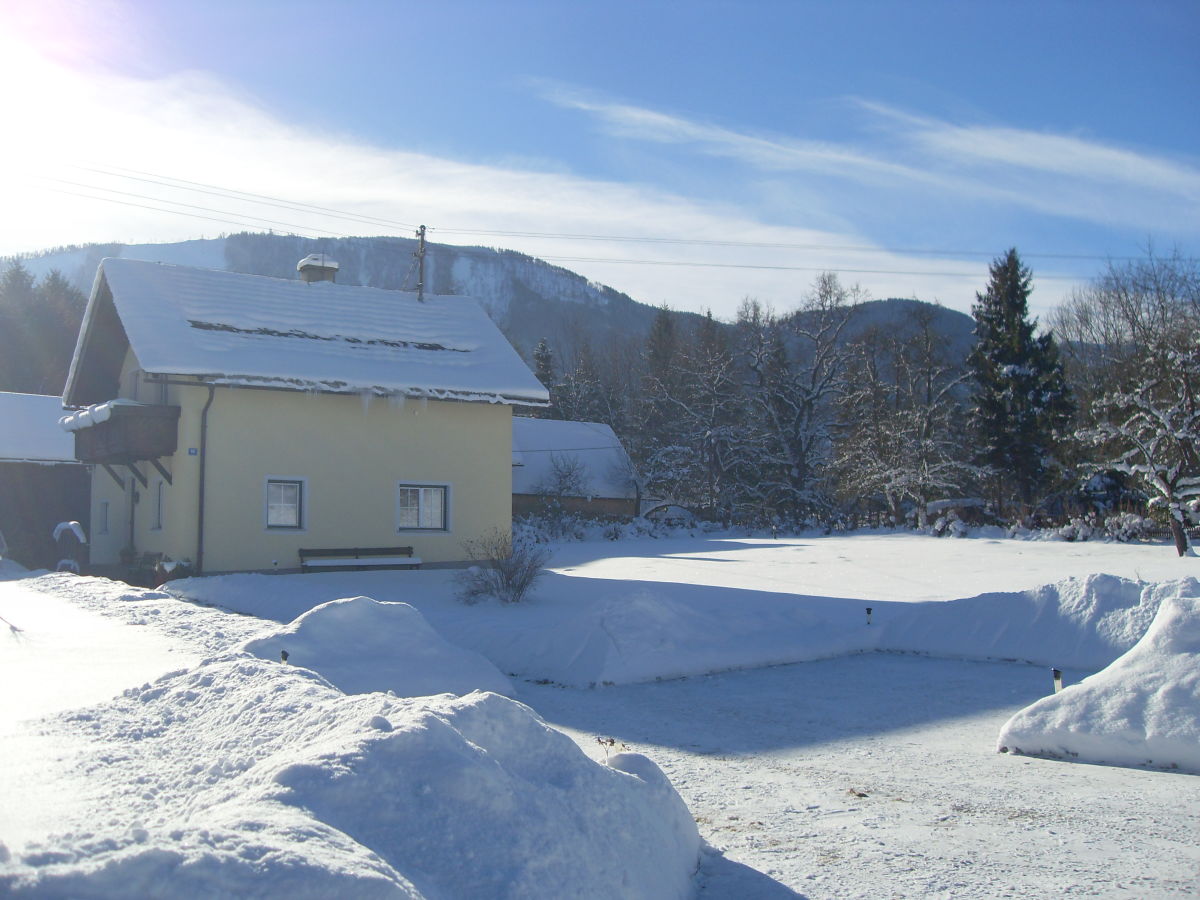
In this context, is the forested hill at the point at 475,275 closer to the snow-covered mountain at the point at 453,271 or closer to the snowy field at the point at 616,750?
the snow-covered mountain at the point at 453,271

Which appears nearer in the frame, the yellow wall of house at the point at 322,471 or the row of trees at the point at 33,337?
the yellow wall of house at the point at 322,471

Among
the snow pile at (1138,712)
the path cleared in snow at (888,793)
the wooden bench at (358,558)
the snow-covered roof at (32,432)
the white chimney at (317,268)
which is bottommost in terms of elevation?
the wooden bench at (358,558)

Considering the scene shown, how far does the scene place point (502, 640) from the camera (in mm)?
12047

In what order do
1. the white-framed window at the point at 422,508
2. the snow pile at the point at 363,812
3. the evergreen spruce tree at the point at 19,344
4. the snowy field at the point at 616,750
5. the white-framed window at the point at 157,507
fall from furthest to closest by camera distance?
the evergreen spruce tree at the point at 19,344 < the white-framed window at the point at 157,507 < the white-framed window at the point at 422,508 < the snowy field at the point at 616,750 < the snow pile at the point at 363,812

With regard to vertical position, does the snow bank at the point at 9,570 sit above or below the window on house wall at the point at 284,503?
below

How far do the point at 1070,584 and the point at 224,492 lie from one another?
14618 millimetres

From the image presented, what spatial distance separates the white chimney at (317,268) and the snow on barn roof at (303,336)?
1732 mm

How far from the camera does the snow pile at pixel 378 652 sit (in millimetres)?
8859

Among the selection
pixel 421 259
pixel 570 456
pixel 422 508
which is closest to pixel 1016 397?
pixel 570 456

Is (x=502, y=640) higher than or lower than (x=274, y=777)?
lower

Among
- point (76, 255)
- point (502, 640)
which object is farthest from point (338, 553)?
point (76, 255)

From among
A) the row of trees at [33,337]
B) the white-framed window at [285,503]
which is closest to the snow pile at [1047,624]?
the white-framed window at [285,503]

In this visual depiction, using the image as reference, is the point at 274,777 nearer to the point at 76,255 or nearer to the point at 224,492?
the point at 224,492

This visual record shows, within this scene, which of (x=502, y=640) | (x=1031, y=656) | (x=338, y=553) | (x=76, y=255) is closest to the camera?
(x=1031, y=656)
